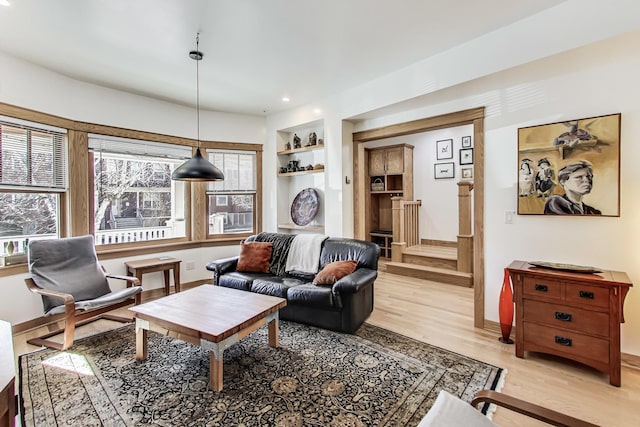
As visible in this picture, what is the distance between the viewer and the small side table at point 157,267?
390 cm

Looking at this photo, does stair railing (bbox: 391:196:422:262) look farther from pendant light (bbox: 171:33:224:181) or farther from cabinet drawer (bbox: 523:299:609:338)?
pendant light (bbox: 171:33:224:181)

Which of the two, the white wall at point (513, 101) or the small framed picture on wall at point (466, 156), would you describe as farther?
the small framed picture on wall at point (466, 156)

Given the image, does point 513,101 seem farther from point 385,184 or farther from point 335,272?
point 385,184

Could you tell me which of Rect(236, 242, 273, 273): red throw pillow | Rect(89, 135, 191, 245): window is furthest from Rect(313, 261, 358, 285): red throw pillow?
Rect(89, 135, 191, 245): window

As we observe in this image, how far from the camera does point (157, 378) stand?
7.48 ft

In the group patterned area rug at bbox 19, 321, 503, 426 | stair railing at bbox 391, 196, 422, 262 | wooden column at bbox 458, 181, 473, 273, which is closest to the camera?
patterned area rug at bbox 19, 321, 503, 426

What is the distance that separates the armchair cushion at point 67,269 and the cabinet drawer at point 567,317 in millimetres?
4376

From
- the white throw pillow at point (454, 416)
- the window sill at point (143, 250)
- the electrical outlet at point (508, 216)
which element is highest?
the electrical outlet at point (508, 216)

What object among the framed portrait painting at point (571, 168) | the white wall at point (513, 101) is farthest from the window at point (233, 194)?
the framed portrait painting at point (571, 168)

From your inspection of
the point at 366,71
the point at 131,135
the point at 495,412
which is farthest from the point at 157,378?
the point at 366,71

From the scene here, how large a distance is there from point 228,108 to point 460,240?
14.5 ft

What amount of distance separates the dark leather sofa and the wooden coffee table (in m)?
0.45

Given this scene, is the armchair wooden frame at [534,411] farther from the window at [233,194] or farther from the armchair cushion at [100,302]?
the window at [233,194]

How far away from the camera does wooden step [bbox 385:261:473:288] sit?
15.4 ft
